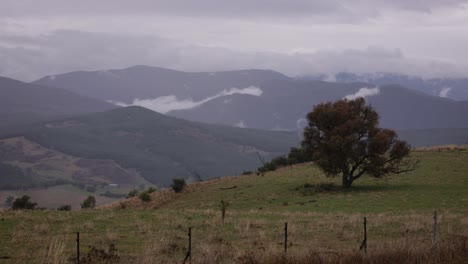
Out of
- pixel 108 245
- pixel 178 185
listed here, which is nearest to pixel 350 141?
pixel 178 185

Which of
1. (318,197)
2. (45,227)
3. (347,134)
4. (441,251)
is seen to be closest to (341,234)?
(441,251)

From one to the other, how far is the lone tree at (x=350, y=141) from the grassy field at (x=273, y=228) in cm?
222

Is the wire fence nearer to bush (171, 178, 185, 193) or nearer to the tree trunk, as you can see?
the tree trunk

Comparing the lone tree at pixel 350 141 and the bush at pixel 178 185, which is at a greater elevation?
the lone tree at pixel 350 141

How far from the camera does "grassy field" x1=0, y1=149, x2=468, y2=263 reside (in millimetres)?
17328

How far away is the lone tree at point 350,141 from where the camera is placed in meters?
50.7

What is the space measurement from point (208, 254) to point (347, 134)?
119 ft

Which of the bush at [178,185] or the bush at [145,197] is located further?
the bush at [178,185]

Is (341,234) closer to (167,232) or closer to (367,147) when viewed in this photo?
(167,232)

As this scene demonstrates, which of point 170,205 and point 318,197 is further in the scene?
point 170,205

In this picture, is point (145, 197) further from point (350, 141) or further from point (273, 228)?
point (273, 228)

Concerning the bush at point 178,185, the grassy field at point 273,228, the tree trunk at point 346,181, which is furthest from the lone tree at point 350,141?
the bush at point 178,185

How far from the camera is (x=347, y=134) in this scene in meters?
51.3

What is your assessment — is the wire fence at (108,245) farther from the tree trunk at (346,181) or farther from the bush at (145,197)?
the bush at (145,197)
